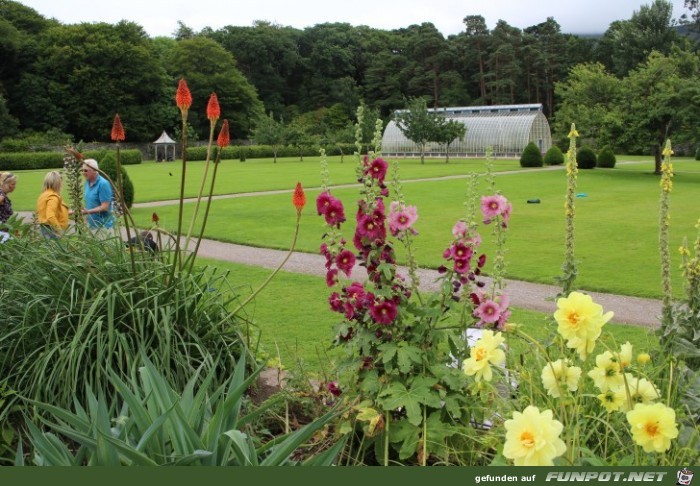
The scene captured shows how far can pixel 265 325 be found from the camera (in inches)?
250

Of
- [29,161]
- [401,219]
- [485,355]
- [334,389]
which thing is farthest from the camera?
[29,161]

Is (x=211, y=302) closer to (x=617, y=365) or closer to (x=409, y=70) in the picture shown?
(x=617, y=365)

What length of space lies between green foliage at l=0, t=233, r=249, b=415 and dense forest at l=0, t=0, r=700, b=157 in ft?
147

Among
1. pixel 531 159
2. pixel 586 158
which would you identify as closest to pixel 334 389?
pixel 586 158

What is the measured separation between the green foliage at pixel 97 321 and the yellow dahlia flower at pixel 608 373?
178 cm

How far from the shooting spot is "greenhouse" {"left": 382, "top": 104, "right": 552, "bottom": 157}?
4688cm

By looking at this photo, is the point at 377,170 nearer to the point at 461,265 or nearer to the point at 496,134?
the point at 461,265

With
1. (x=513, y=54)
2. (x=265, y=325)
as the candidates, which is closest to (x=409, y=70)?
(x=513, y=54)

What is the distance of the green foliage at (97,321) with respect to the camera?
3.09 m

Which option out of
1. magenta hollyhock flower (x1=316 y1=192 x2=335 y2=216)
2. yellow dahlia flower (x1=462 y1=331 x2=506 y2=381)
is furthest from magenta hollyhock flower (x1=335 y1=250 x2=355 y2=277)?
yellow dahlia flower (x1=462 y1=331 x2=506 y2=381)

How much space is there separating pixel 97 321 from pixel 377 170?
1.46 meters

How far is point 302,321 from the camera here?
6.54m

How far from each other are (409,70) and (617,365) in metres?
64.8

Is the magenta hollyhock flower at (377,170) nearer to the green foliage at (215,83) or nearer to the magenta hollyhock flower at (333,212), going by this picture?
the magenta hollyhock flower at (333,212)
